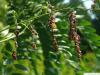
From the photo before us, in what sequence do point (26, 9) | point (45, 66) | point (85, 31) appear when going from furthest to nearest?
1. point (85, 31)
2. point (26, 9)
3. point (45, 66)

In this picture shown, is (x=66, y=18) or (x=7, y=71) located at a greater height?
(x=66, y=18)

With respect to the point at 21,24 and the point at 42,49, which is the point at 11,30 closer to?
the point at 21,24

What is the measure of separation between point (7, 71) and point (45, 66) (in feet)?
0.49

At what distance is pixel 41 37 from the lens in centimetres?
159

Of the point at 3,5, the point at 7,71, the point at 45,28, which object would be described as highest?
the point at 3,5

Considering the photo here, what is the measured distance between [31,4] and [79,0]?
0.22 m

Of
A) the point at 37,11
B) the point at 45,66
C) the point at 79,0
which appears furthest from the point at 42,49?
the point at 79,0

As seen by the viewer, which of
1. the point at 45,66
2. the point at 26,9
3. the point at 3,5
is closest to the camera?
the point at 3,5

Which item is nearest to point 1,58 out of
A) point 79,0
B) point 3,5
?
point 3,5

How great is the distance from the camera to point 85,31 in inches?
74.9

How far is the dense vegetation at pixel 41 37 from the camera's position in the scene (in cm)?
151

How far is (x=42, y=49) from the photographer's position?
5.11ft

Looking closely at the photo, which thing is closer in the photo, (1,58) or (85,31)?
(1,58)

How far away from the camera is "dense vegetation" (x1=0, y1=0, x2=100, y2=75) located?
4.97 ft
